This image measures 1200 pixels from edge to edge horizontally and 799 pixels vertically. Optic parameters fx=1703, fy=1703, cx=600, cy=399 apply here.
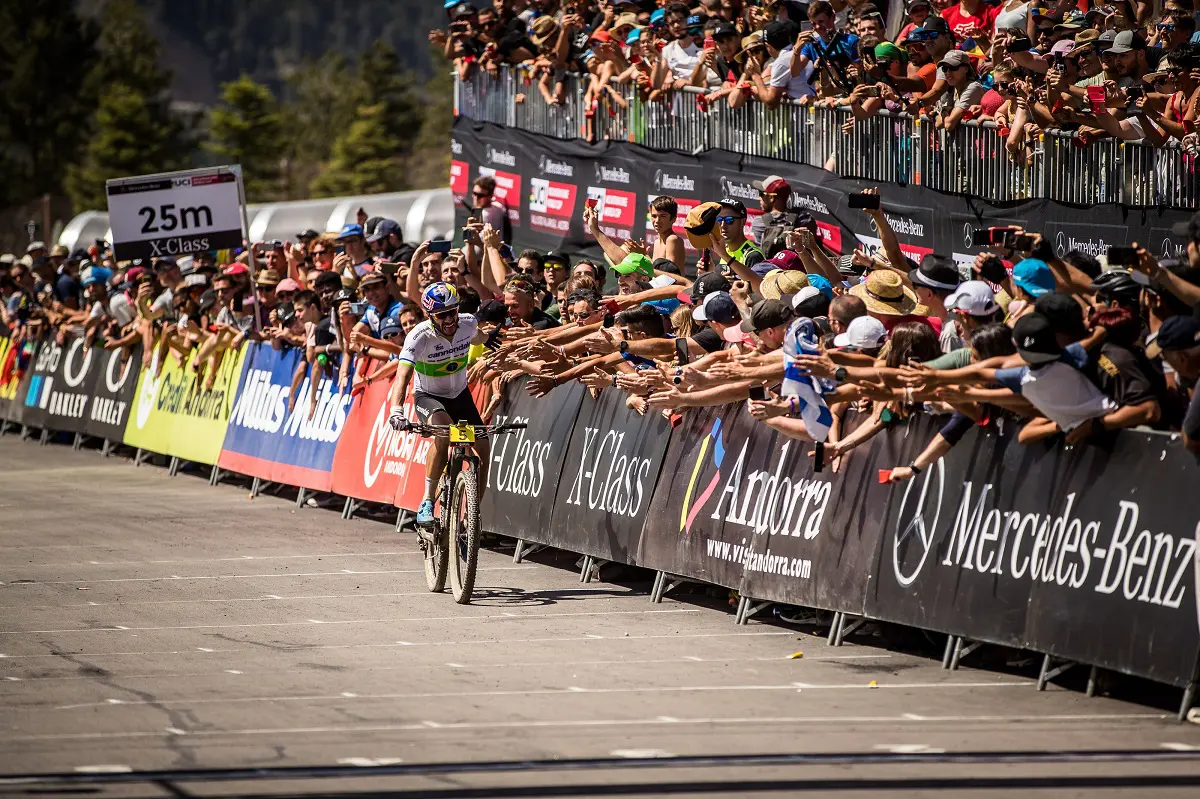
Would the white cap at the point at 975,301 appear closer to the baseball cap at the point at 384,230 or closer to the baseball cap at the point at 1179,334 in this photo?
the baseball cap at the point at 1179,334

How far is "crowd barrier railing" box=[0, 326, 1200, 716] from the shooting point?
28.3ft

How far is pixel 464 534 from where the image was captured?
12766 millimetres

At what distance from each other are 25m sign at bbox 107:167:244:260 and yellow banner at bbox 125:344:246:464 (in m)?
1.53

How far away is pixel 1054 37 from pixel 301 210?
3031 centimetres

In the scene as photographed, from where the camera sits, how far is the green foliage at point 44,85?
9731 cm

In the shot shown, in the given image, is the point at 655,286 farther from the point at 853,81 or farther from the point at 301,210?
the point at 301,210

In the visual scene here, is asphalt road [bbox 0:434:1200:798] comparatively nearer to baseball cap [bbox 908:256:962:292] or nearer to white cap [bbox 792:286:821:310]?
white cap [bbox 792:286:821:310]

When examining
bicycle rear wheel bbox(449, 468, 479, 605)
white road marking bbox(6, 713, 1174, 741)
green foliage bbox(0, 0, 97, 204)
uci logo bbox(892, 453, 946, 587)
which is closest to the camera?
white road marking bbox(6, 713, 1174, 741)

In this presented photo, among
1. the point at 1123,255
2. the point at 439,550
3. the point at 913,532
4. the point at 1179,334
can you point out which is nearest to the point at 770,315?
the point at 913,532

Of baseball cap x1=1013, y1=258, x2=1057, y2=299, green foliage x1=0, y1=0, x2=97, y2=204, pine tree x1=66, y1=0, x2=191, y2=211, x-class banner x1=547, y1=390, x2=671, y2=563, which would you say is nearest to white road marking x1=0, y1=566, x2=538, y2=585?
x-class banner x1=547, y1=390, x2=671, y2=563

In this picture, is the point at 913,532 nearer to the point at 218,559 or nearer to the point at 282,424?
the point at 218,559

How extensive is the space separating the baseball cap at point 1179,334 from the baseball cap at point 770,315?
312cm

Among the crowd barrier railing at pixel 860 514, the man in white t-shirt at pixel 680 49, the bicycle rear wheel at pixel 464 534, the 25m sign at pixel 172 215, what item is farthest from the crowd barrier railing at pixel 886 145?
the bicycle rear wheel at pixel 464 534

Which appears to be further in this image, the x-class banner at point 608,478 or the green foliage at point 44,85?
the green foliage at point 44,85
